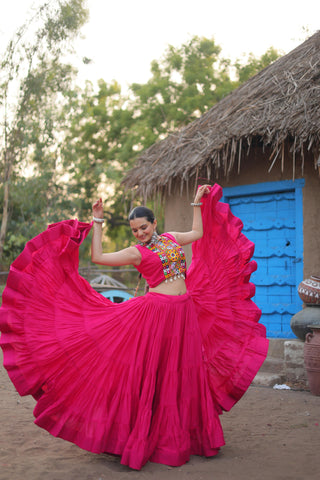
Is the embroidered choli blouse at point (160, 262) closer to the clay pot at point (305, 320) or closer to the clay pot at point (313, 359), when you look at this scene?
the clay pot at point (313, 359)

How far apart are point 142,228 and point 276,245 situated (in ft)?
12.0

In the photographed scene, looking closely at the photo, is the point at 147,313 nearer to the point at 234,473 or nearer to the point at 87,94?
the point at 234,473

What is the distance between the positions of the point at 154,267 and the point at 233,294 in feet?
2.79

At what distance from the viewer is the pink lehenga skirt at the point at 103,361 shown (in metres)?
3.02

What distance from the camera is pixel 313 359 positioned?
5.23m

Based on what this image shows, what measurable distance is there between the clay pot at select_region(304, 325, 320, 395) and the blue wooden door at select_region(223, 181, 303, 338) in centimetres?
103

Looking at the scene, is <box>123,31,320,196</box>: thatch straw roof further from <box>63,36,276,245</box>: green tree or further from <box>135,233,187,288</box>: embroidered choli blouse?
<box>63,36,276,245</box>: green tree

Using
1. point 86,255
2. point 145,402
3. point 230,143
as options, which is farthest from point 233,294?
point 86,255

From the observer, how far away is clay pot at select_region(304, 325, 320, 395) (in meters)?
5.21

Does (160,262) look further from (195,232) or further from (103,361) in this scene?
(103,361)

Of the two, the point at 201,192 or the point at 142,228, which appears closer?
the point at 142,228

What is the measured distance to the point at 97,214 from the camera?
10.3 feet

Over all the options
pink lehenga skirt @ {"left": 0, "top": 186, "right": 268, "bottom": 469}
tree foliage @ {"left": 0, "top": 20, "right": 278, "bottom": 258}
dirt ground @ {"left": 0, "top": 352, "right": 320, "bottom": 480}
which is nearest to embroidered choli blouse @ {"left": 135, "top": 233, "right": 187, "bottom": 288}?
pink lehenga skirt @ {"left": 0, "top": 186, "right": 268, "bottom": 469}

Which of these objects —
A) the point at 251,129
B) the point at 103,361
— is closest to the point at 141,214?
the point at 103,361
